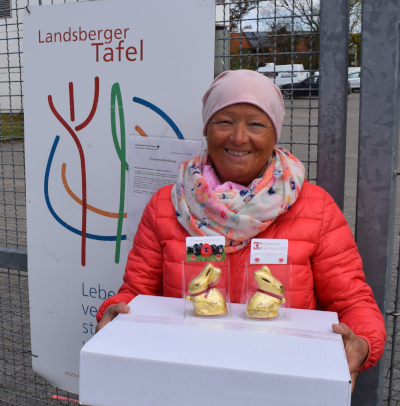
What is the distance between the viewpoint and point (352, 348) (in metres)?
1.36

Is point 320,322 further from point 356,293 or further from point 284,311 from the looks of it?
point 356,293

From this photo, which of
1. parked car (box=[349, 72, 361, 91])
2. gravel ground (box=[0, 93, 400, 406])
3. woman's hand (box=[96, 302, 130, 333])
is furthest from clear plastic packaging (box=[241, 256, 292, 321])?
parked car (box=[349, 72, 361, 91])

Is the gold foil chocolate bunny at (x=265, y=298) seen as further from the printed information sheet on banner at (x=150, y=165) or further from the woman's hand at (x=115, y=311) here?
the printed information sheet on banner at (x=150, y=165)

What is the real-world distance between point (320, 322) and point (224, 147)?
722 millimetres

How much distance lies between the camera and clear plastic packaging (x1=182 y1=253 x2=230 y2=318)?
4.57ft

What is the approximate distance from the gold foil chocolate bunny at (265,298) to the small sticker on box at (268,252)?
0.27 ft

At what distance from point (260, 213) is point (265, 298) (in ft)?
1.08

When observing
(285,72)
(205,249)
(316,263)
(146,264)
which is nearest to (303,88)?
(285,72)

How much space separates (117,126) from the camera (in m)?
2.27

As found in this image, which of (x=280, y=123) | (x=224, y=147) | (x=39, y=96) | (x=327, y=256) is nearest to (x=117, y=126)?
(x=39, y=96)

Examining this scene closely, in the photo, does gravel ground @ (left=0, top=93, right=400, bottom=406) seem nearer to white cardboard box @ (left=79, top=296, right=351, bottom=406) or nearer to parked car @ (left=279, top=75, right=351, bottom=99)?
parked car @ (left=279, top=75, right=351, bottom=99)

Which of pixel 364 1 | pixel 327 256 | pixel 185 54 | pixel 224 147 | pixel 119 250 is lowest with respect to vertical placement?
pixel 119 250

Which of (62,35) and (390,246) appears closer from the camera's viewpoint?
(390,246)

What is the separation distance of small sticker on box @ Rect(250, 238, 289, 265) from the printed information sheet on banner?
2.52ft
